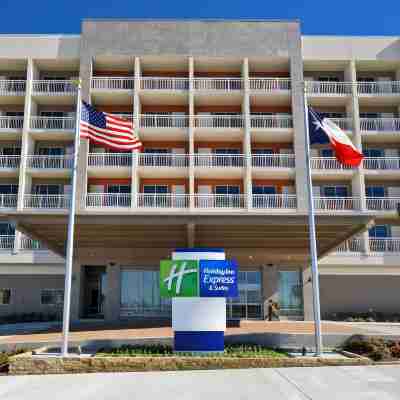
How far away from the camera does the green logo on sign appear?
14719 millimetres

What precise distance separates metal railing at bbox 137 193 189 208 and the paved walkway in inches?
851

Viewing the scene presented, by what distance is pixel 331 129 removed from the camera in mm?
15352

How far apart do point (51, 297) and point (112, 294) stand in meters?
7.67

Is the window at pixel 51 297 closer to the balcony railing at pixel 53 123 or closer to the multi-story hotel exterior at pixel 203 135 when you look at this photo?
the multi-story hotel exterior at pixel 203 135

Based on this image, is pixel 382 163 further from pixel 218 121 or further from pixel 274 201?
pixel 218 121

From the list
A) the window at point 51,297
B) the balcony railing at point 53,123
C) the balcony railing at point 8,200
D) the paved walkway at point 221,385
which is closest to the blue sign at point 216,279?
the paved walkway at point 221,385

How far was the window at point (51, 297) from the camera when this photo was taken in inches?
1315

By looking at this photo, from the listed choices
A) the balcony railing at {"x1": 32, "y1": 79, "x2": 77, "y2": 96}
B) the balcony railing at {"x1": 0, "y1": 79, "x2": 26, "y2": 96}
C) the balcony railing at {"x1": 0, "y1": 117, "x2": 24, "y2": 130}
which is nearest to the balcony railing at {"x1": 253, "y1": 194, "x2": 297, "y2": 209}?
the balcony railing at {"x1": 32, "y1": 79, "x2": 77, "y2": 96}

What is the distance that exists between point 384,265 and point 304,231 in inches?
582

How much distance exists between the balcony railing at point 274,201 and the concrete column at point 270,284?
6064 millimetres

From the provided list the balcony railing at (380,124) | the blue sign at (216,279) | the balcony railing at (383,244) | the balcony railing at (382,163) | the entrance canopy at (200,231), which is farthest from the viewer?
the balcony railing at (380,124)

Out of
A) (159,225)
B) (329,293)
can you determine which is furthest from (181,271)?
(329,293)

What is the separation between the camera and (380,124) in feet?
120

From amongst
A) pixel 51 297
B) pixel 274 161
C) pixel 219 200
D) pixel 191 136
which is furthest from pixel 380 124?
pixel 51 297
